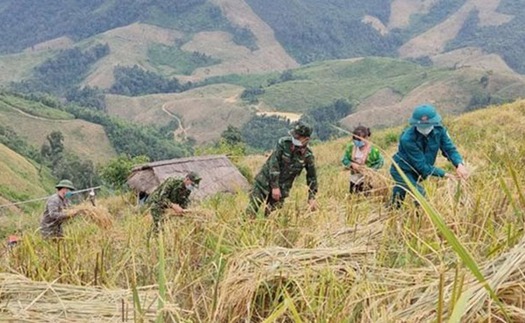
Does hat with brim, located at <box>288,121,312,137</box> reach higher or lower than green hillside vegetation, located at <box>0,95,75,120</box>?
higher

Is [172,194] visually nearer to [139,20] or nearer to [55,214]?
[55,214]

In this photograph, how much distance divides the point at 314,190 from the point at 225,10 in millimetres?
193190

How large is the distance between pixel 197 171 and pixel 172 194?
48.7 feet

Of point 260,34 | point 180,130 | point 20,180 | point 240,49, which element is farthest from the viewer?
point 260,34

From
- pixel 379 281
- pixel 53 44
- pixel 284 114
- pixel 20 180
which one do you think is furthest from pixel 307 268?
pixel 53 44

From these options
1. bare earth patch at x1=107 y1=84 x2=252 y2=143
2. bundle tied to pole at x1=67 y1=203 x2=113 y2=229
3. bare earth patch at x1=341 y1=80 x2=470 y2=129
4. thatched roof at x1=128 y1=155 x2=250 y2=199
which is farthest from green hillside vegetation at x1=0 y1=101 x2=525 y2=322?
bare earth patch at x1=107 y1=84 x2=252 y2=143

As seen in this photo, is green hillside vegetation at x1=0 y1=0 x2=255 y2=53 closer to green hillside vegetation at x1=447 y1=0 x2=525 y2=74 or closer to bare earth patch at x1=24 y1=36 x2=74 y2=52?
bare earth patch at x1=24 y1=36 x2=74 y2=52

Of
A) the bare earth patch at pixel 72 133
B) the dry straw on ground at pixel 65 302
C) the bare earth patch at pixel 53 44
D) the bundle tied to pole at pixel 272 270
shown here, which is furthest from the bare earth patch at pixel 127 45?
the bundle tied to pole at pixel 272 270

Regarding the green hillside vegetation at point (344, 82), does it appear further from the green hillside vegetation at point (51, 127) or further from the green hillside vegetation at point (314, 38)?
the green hillside vegetation at point (51, 127)

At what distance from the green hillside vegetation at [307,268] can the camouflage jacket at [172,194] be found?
7.83ft

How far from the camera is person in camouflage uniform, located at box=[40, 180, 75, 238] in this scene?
6.28m

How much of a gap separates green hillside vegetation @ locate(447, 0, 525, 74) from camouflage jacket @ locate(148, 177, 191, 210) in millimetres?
155360

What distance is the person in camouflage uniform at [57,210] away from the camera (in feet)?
20.6

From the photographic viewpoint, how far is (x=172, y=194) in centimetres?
585
